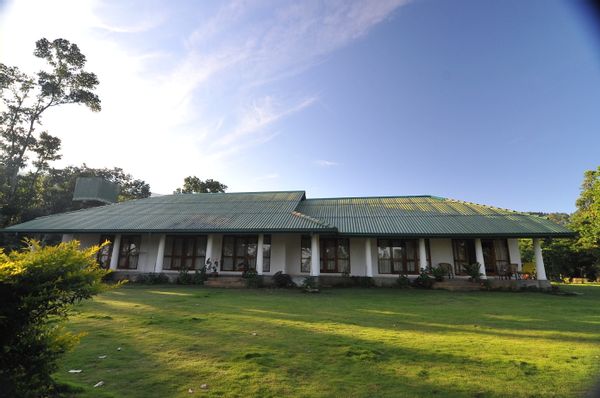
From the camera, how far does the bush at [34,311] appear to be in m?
3.07

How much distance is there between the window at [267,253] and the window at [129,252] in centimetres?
816

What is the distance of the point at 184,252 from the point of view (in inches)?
749

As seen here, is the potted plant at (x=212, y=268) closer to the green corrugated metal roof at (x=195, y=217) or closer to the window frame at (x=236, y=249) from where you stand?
the window frame at (x=236, y=249)

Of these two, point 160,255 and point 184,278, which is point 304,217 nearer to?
point 184,278

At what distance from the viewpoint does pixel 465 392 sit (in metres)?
3.63

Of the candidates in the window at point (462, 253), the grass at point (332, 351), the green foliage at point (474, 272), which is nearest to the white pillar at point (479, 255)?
the green foliage at point (474, 272)

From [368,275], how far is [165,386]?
13725mm

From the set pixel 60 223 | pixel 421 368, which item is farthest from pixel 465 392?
pixel 60 223

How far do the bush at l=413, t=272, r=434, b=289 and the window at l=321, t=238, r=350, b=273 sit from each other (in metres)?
3.70

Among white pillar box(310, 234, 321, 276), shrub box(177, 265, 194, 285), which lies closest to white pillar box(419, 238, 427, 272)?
white pillar box(310, 234, 321, 276)

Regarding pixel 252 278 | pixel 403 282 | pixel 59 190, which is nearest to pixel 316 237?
pixel 252 278

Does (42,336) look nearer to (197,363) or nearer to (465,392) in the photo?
(197,363)

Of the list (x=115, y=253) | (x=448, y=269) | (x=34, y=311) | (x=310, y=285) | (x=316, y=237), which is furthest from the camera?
(x=115, y=253)

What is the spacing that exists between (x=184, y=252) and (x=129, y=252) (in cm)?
370
